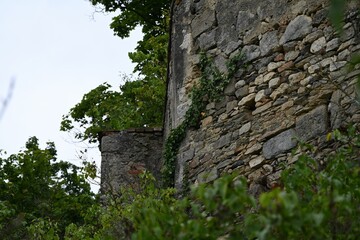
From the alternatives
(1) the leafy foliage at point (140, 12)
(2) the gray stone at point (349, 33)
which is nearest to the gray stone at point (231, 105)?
(2) the gray stone at point (349, 33)

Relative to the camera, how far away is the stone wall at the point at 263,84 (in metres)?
7.87

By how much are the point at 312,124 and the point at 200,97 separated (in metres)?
1.57

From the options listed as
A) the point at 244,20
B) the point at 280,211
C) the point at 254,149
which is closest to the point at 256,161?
the point at 254,149

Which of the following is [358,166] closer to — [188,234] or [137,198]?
[188,234]

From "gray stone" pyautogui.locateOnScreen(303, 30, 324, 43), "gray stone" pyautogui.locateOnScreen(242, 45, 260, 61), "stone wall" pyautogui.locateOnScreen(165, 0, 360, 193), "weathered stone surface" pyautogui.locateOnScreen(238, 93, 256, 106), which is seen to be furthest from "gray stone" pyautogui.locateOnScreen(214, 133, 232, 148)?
"gray stone" pyautogui.locateOnScreen(303, 30, 324, 43)

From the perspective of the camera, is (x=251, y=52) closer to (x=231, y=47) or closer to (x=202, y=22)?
(x=231, y=47)

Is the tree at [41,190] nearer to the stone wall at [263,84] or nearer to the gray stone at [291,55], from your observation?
the stone wall at [263,84]

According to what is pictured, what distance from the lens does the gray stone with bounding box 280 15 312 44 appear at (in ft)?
27.2

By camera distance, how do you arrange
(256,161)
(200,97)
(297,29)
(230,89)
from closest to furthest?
1. (256,161)
2. (297,29)
3. (230,89)
4. (200,97)

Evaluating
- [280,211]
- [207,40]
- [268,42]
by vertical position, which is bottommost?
[280,211]

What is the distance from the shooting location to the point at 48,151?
49.1 feet

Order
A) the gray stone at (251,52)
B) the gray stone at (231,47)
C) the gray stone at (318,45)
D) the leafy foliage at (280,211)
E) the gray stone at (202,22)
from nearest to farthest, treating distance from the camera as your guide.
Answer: the leafy foliage at (280,211), the gray stone at (318,45), the gray stone at (251,52), the gray stone at (231,47), the gray stone at (202,22)

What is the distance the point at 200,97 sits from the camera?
30.0 ft

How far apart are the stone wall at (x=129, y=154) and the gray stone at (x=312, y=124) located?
271 cm
